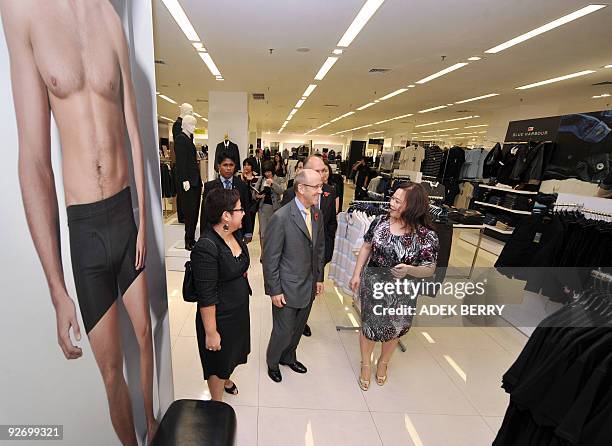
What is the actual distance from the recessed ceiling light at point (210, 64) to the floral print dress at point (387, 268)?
5.34 meters

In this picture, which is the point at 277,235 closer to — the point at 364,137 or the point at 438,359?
the point at 438,359

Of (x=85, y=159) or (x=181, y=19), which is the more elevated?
(x=181, y=19)

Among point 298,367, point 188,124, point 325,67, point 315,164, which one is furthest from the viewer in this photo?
point 325,67

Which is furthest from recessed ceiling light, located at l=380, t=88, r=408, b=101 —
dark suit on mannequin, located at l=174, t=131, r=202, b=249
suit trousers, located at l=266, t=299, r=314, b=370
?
suit trousers, located at l=266, t=299, r=314, b=370

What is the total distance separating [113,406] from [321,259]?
1656 mm

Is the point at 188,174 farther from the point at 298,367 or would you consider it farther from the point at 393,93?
the point at 393,93

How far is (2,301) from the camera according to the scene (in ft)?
2.77

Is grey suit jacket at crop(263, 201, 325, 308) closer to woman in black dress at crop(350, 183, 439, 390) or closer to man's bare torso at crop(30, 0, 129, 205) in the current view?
woman in black dress at crop(350, 183, 439, 390)

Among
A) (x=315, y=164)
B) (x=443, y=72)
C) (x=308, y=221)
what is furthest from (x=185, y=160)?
(x=443, y=72)

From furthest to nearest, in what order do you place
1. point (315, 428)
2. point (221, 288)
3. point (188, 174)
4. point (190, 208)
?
point (190, 208) → point (188, 174) → point (315, 428) → point (221, 288)

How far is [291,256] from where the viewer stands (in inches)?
86.7

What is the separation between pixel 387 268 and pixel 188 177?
3.20 m

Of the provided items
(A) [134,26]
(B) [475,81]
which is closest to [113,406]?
(A) [134,26]

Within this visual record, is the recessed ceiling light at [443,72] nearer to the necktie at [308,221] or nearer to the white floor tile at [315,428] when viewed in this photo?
the necktie at [308,221]
